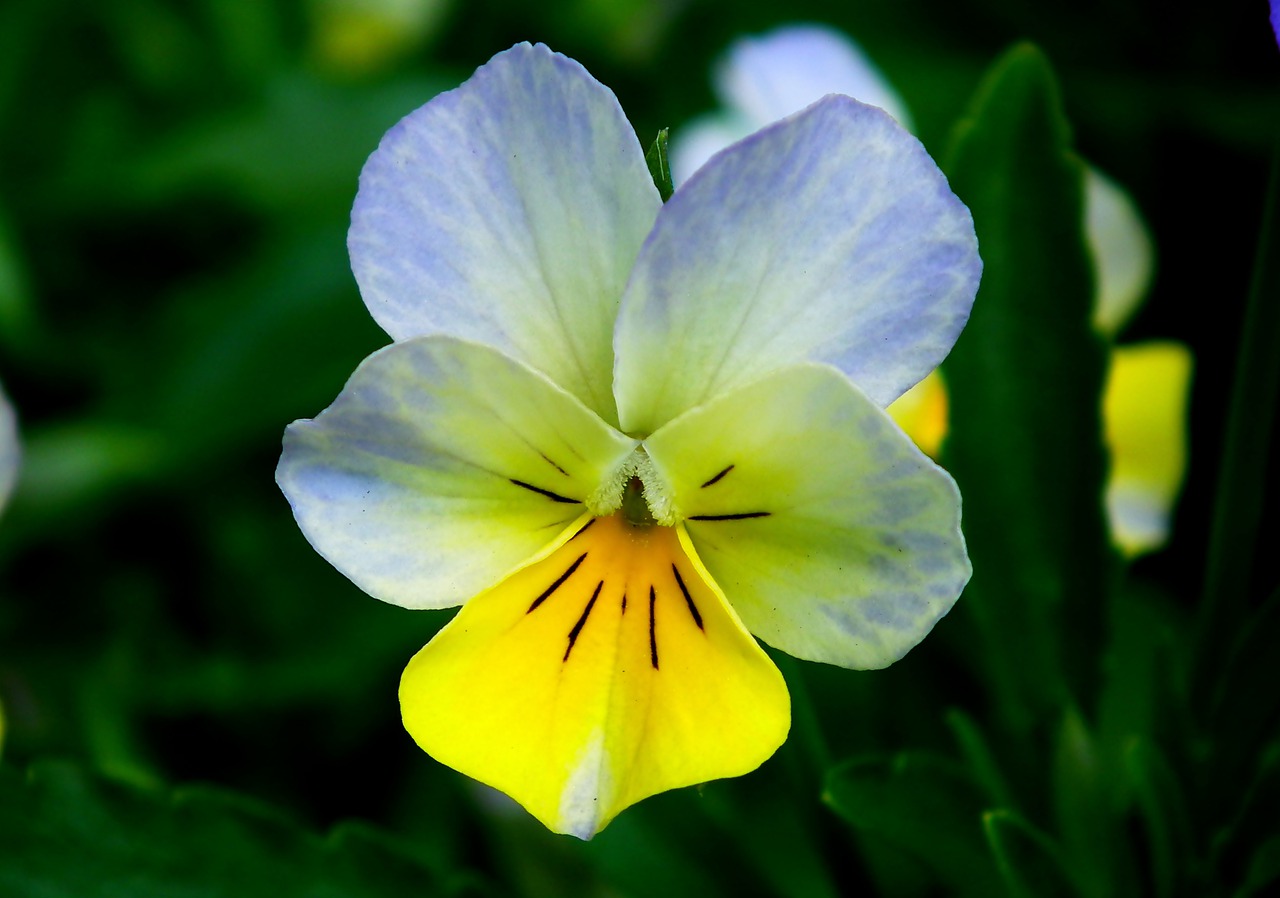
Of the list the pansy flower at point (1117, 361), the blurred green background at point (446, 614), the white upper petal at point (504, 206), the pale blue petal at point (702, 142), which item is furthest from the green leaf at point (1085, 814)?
the pale blue petal at point (702, 142)

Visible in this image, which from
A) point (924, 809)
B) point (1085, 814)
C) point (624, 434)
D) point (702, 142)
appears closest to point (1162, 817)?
point (1085, 814)

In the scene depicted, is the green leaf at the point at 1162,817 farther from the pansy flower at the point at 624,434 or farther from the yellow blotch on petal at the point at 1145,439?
the pansy flower at the point at 624,434

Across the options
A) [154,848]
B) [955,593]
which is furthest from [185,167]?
[955,593]

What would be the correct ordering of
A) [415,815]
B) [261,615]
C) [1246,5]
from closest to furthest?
[415,815]
[261,615]
[1246,5]

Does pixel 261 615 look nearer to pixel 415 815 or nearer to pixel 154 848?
pixel 415 815

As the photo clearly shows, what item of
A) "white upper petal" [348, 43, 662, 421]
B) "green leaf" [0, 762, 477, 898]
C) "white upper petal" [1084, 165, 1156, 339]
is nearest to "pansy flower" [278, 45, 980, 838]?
"white upper petal" [348, 43, 662, 421]

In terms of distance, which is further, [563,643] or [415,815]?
[415,815]

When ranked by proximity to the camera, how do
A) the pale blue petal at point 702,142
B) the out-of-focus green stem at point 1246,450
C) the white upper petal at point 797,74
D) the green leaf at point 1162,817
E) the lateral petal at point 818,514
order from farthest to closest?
1. the pale blue petal at point 702,142
2. the white upper petal at point 797,74
3. the green leaf at point 1162,817
4. the out-of-focus green stem at point 1246,450
5. the lateral petal at point 818,514
